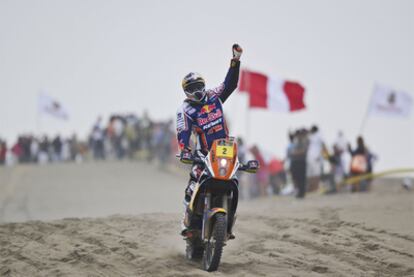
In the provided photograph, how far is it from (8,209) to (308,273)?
1704cm

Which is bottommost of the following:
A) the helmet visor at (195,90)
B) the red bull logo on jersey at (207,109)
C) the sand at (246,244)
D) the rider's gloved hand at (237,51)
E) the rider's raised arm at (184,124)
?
the sand at (246,244)

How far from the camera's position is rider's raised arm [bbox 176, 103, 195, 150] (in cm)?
1152

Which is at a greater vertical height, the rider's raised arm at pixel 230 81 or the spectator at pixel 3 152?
the rider's raised arm at pixel 230 81

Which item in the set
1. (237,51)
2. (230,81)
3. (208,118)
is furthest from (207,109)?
(237,51)

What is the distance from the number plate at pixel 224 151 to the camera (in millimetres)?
10812

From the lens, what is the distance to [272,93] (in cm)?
3011

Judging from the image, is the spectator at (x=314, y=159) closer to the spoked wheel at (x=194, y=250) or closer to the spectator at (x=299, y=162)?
the spectator at (x=299, y=162)

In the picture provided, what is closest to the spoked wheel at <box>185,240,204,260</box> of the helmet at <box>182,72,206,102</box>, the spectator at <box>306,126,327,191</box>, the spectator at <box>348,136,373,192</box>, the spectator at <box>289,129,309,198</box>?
the helmet at <box>182,72,206,102</box>

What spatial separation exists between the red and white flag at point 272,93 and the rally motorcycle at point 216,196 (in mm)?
18591

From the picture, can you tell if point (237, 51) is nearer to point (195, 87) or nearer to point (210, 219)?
point (195, 87)

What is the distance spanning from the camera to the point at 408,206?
1764cm

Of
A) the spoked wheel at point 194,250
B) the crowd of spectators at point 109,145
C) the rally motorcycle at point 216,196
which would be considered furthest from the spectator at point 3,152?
the rally motorcycle at point 216,196

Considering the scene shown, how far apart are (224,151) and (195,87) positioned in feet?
4.04

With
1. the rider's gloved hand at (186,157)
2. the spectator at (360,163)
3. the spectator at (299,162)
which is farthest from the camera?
the spectator at (360,163)
